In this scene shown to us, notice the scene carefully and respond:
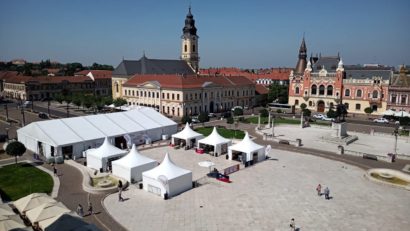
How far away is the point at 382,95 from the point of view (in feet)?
198

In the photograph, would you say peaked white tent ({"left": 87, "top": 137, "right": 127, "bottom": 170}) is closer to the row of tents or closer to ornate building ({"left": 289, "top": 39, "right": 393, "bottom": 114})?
the row of tents

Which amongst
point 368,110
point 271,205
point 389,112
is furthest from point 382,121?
point 271,205

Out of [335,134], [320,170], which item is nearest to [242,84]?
[335,134]

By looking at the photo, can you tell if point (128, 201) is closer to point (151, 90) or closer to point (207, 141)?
point (207, 141)

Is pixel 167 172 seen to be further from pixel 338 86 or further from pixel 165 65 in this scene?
pixel 165 65

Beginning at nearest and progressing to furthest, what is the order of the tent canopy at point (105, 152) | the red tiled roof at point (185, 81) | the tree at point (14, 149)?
the tent canopy at point (105, 152)
the tree at point (14, 149)
the red tiled roof at point (185, 81)

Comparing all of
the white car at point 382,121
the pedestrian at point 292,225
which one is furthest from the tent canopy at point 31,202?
the white car at point 382,121

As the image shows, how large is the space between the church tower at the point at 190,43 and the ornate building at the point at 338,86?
2653 centimetres

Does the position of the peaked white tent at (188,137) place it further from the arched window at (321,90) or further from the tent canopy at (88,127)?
the arched window at (321,90)

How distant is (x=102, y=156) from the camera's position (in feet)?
90.1

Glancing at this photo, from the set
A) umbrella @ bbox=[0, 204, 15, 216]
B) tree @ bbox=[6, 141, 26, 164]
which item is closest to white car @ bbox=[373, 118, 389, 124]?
tree @ bbox=[6, 141, 26, 164]

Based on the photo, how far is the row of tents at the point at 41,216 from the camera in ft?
48.6

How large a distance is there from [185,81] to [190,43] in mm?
25814

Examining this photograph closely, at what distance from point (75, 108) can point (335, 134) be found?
54297 mm
